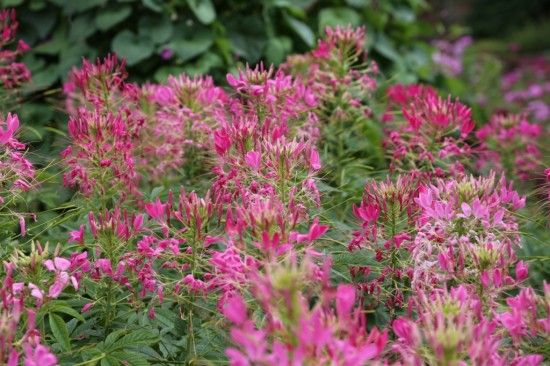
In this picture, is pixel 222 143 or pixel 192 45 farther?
pixel 192 45

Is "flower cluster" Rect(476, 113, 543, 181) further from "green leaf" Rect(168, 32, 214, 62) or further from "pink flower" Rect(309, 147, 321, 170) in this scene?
"green leaf" Rect(168, 32, 214, 62)

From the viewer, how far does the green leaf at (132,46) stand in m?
4.04

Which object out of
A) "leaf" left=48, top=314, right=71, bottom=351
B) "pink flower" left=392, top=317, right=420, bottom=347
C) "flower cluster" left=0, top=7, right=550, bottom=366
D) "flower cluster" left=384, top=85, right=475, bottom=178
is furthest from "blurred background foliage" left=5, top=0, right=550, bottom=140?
"pink flower" left=392, top=317, right=420, bottom=347

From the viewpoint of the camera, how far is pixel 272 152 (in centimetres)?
170

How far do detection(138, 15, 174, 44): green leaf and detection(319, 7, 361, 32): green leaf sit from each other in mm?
1050

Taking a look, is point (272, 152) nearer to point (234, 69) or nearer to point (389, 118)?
point (389, 118)

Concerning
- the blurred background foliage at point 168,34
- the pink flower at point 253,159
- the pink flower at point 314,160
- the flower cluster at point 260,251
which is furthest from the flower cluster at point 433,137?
the blurred background foliage at point 168,34

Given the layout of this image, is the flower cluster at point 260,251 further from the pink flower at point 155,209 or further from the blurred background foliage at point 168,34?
the blurred background foliage at point 168,34

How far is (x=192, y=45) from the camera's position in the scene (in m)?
4.14

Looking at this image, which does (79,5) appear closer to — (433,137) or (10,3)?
(10,3)

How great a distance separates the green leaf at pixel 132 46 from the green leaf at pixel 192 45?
0.13 m

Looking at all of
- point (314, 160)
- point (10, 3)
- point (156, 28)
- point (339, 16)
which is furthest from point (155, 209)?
point (339, 16)

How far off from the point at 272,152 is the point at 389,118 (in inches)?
55.1

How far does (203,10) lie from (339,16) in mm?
1057
